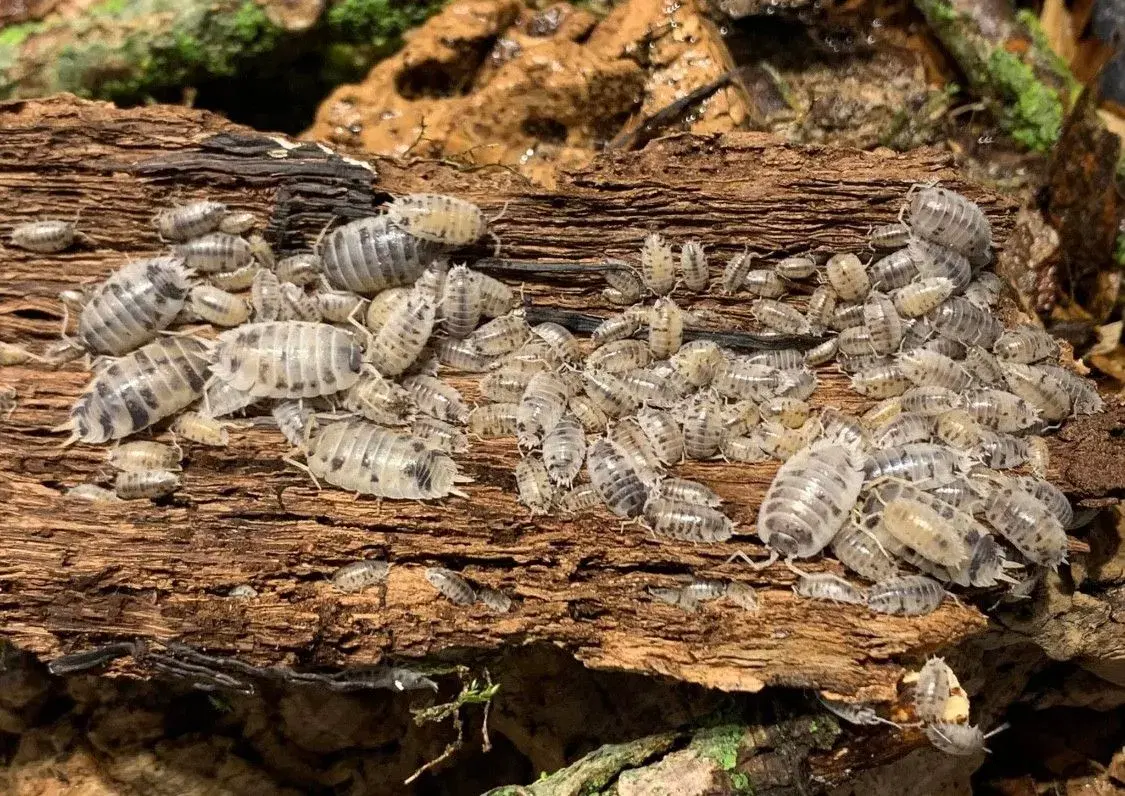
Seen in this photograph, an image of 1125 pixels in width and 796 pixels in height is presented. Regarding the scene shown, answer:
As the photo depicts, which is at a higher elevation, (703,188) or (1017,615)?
(703,188)

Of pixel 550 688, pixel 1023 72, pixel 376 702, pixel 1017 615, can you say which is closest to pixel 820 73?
pixel 1023 72

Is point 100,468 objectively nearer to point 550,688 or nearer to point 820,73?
point 550,688

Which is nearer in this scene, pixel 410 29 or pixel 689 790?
pixel 689 790

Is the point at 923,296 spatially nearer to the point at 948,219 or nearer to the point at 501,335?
the point at 948,219

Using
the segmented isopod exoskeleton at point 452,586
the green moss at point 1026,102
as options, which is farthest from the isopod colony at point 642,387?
the green moss at point 1026,102

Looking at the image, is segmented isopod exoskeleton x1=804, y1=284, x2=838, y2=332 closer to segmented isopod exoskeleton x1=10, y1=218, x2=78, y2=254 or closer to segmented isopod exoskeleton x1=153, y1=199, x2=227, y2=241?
segmented isopod exoskeleton x1=153, y1=199, x2=227, y2=241

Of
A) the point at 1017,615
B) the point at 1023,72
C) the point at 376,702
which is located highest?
the point at 1023,72
